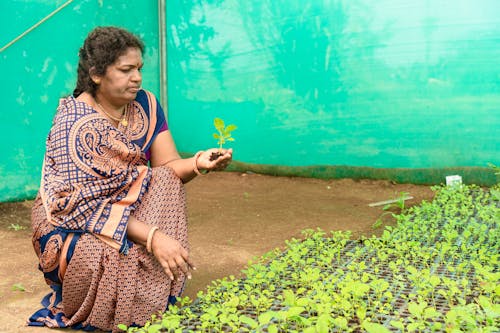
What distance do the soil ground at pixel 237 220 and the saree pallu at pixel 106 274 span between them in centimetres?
22

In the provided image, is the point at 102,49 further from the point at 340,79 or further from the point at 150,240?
the point at 340,79

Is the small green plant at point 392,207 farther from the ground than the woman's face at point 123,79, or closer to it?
closer to it

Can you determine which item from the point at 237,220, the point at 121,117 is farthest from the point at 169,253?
the point at 237,220

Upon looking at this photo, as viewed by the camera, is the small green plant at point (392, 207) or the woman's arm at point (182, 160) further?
the small green plant at point (392, 207)

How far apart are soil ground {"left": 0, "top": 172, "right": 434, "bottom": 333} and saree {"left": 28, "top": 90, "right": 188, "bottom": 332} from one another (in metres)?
0.31

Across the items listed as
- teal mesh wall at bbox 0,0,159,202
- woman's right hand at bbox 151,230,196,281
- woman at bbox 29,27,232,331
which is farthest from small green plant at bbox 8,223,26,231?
woman's right hand at bbox 151,230,196,281

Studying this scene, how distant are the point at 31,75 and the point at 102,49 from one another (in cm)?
299

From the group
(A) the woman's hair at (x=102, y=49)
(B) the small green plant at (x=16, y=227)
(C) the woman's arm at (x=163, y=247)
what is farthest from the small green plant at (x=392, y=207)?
(B) the small green plant at (x=16, y=227)

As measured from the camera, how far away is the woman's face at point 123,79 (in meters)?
3.33

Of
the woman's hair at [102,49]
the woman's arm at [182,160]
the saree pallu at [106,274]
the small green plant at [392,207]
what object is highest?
the woman's hair at [102,49]

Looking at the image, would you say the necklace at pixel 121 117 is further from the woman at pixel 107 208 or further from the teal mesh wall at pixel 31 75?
the teal mesh wall at pixel 31 75

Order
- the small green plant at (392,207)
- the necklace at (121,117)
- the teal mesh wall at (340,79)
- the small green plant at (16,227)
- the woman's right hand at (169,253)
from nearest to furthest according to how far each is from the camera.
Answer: the woman's right hand at (169,253) → the necklace at (121,117) → the small green plant at (392,207) → the small green plant at (16,227) → the teal mesh wall at (340,79)

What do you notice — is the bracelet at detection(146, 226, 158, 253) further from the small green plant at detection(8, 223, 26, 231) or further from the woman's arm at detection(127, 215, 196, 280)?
the small green plant at detection(8, 223, 26, 231)

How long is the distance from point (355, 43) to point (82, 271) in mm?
4356
